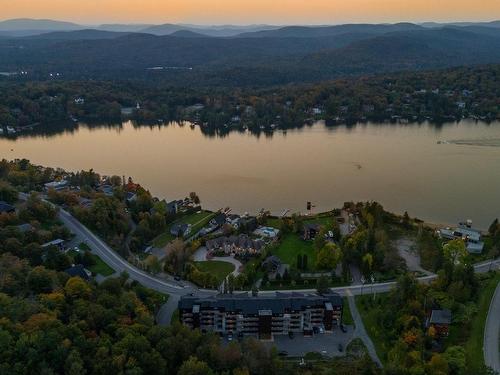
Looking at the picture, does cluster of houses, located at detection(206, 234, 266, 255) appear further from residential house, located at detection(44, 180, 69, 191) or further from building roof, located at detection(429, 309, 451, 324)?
residential house, located at detection(44, 180, 69, 191)

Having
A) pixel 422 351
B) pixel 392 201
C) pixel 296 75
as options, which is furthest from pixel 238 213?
pixel 296 75

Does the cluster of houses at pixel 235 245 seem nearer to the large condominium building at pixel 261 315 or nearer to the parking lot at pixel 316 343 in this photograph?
the large condominium building at pixel 261 315

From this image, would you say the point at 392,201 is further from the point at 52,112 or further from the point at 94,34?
the point at 94,34

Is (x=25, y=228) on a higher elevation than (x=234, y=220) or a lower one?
higher

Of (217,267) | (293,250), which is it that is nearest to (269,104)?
(293,250)

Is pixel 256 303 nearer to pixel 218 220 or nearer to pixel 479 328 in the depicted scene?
pixel 479 328

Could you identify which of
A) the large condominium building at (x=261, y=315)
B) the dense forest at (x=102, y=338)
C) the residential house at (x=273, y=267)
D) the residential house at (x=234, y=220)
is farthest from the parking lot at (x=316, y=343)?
the residential house at (x=234, y=220)
